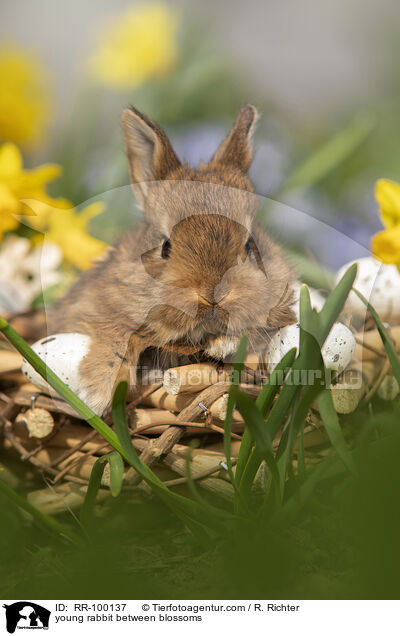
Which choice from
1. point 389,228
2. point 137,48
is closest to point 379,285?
point 389,228

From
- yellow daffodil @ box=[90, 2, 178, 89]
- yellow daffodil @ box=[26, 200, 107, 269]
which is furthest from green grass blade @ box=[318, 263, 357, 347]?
yellow daffodil @ box=[90, 2, 178, 89]

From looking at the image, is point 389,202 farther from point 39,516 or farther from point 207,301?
point 39,516

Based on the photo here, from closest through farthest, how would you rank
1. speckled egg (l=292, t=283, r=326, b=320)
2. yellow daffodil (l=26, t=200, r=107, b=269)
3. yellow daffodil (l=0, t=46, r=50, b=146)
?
speckled egg (l=292, t=283, r=326, b=320) < yellow daffodil (l=26, t=200, r=107, b=269) < yellow daffodil (l=0, t=46, r=50, b=146)

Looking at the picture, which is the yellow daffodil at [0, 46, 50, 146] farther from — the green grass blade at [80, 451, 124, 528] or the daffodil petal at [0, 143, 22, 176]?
the green grass blade at [80, 451, 124, 528]

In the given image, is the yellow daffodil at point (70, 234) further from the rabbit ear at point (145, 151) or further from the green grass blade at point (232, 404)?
the green grass blade at point (232, 404)

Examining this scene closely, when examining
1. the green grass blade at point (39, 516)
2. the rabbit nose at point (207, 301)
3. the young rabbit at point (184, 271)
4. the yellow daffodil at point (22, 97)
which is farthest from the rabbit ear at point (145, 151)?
the yellow daffodil at point (22, 97)
